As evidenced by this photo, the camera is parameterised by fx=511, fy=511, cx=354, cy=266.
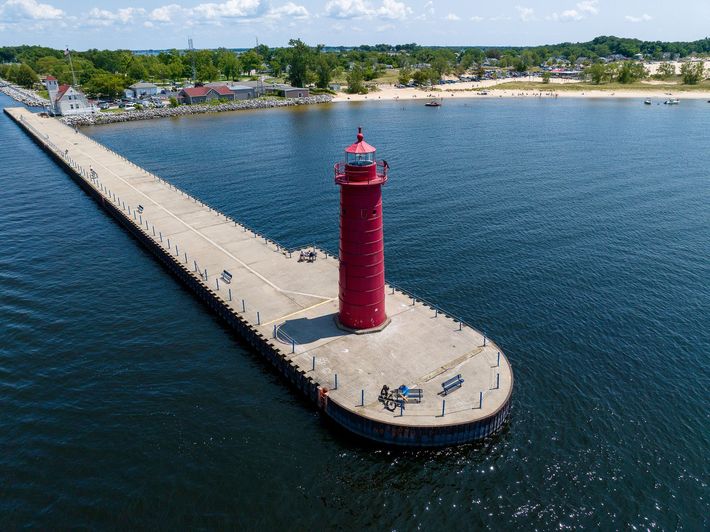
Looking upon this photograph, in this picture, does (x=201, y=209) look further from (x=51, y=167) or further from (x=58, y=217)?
(x=51, y=167)

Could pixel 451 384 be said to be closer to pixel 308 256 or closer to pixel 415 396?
pixel 415 396

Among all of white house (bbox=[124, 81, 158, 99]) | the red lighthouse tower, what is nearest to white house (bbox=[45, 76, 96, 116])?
white house (bbox=[124, 81, 158, 99])

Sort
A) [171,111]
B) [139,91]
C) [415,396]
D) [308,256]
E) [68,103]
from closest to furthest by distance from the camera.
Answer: [415,396] < [308,256] < [68,103] < [171,111] < [139,91]

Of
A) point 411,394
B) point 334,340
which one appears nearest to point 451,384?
point 411,394

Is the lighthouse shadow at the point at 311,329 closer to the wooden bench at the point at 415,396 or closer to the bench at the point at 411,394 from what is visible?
the bench at the point at 411,394

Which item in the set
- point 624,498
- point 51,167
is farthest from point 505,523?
point 51,167

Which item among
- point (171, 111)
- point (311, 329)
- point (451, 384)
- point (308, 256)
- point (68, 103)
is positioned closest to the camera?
point (451, 384)

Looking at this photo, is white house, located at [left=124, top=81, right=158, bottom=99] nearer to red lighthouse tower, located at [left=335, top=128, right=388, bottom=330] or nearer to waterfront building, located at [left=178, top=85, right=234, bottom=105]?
waterfront building, located at [left=178, top=85, right=234, bottom=105]

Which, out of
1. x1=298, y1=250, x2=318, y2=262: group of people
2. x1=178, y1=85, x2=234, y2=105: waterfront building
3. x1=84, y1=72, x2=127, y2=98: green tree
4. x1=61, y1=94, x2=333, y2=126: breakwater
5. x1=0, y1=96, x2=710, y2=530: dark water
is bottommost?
x1=0, y1=96, x2=710, y2=530: dark water
